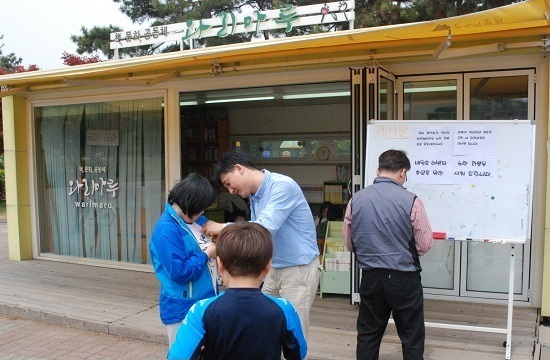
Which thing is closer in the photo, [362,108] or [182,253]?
[182,253]

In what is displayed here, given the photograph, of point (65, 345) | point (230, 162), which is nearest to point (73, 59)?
point (65, 345)

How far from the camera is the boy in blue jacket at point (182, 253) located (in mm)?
2635

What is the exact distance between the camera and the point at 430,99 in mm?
5387

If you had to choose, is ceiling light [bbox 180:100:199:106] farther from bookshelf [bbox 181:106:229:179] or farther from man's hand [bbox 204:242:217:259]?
man's hand [bbox 204:242:217:259]

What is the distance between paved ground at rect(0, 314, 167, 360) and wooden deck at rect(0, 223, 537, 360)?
0.32 feet

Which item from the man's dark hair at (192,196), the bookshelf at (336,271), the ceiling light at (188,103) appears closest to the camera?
the man's dark hair at (192,196)

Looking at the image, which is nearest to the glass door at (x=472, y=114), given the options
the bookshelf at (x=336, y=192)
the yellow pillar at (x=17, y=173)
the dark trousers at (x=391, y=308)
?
the dark trousers at (x=391, y=308)

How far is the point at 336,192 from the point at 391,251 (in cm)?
472

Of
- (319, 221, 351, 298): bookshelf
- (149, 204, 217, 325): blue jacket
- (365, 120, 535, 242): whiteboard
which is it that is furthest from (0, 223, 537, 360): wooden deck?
(149, 204, 217, 325): blue jacket

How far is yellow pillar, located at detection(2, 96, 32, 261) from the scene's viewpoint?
24.8 feet

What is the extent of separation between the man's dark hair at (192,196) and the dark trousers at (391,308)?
4.05ft

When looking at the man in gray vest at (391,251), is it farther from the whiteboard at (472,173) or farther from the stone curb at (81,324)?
the stone curb at (81,324)

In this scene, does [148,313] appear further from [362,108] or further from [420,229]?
[420,229]

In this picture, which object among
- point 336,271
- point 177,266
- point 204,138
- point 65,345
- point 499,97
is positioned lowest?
point 65,345
